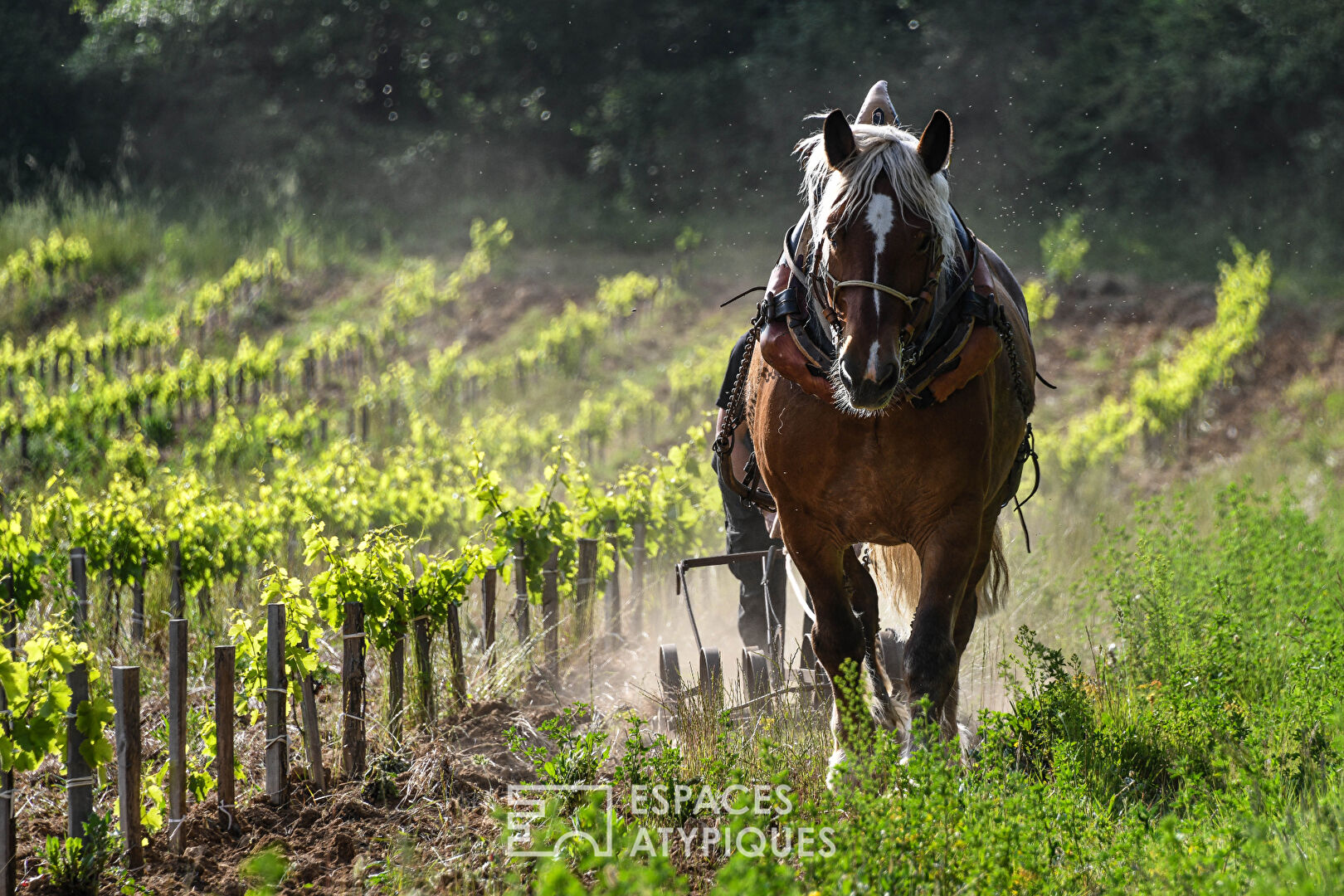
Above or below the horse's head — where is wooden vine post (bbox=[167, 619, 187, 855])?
below

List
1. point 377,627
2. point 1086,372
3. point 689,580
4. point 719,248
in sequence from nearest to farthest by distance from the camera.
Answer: point 377,627 < point 689,580 < point 1086,372 < point 719,248

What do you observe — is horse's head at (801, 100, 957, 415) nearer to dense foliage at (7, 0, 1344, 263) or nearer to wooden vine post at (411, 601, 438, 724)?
wooden vine post at (411, 601, 438, 724)

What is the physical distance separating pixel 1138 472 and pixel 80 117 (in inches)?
1021

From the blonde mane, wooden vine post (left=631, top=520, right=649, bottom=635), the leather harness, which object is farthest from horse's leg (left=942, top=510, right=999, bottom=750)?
wooden vine post (left=631, top=520, right=649, bottom=635)

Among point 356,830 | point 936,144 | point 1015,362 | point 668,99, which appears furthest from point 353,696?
point 668,99

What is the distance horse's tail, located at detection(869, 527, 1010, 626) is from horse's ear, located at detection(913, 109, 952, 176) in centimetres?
158

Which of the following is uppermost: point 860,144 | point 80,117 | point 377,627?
point 80,117

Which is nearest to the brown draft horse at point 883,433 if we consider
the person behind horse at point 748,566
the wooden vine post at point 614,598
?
the person behind horse at point 748,566

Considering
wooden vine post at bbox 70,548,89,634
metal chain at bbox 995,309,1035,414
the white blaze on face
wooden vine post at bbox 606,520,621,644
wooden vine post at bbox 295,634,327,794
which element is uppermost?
the white blaze on face

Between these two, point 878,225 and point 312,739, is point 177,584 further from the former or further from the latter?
point 878,225

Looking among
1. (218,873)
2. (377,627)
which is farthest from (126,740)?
(377,627)

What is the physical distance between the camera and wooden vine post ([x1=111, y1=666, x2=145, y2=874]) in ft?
10.7

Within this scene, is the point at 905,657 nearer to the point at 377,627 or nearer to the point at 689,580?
the point at 377,627

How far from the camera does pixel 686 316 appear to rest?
62.7ft
